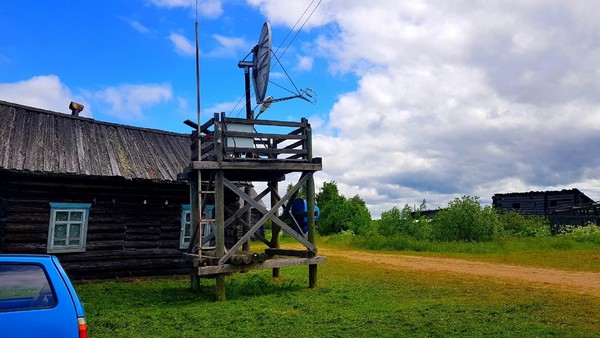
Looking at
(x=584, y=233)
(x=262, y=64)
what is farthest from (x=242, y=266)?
(x=584, y=233)

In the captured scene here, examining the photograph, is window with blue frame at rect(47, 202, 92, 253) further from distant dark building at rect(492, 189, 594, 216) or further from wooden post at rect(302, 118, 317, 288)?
distant dark building at rect(492, 189, 594, 216)

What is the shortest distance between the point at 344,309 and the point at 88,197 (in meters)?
9.25

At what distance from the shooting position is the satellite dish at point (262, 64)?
13.4 m

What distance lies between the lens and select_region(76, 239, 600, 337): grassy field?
8.08 m

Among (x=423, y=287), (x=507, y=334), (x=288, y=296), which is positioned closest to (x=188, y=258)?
(x=288, y=296)

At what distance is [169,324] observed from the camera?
8812 mm

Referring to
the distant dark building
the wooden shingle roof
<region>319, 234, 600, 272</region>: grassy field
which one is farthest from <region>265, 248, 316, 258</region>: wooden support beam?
the distant dark building

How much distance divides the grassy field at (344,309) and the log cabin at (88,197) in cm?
116

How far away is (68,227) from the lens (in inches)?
566

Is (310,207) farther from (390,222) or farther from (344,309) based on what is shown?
(390,222)

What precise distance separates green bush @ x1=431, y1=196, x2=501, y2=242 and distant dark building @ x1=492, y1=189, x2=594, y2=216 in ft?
49.6

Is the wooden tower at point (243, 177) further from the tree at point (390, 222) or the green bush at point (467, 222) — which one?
the tree at point (390, 222)

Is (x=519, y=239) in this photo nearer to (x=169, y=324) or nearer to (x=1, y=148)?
(x=169, y=324)

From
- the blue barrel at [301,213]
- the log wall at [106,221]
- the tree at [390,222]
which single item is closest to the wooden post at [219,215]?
the blue barrel at [301,213]
